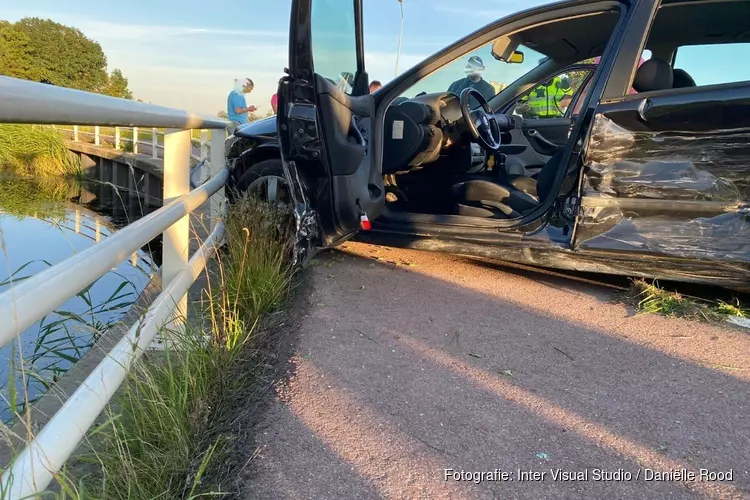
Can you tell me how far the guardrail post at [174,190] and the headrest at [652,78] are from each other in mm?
2436

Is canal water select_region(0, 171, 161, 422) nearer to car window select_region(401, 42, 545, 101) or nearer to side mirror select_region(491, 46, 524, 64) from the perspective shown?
car window select_region(401, 42, 545, 101)

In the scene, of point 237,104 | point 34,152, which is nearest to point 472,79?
point 237,104

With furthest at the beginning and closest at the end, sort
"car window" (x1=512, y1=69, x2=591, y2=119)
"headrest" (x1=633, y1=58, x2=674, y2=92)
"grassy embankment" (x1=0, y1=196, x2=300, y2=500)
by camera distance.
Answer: "car window" (x1=512, y1=69, x2=591, y2=119) < "headrest" (x1=633, y1=58, x2=674, y2=92) < "grassy embankment" (x1=0, y1=196, x2=300, y2=500)

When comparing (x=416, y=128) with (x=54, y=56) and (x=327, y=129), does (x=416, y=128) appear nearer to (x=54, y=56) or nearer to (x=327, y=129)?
(x=327, y=129)

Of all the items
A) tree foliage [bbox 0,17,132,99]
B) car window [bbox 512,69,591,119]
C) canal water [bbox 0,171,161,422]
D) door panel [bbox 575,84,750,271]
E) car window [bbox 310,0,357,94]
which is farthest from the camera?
tree foliage [bbox 0,17,132,99]

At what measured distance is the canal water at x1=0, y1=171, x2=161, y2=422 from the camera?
79.2 inches

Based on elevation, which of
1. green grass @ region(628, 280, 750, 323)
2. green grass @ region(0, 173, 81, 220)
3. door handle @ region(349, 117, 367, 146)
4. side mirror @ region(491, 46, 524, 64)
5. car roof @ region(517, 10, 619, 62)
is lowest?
green grass @ region(0, 173, 81, 220)

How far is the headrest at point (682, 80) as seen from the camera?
3125mm

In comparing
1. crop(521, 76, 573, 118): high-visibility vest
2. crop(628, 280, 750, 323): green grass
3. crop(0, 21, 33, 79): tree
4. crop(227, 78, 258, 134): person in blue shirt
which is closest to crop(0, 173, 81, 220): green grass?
crop(227, 78, 258, 134): person in blue shirt

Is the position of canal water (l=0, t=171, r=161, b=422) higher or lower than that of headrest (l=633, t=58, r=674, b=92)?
lower

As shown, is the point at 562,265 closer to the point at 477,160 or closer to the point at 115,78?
the point at 477,160

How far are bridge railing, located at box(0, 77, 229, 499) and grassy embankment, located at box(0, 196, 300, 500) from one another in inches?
2.9

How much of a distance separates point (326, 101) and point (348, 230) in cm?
81

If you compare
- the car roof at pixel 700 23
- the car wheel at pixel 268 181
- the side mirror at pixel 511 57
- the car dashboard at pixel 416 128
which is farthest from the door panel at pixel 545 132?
the car wheel at pixel 268 181
